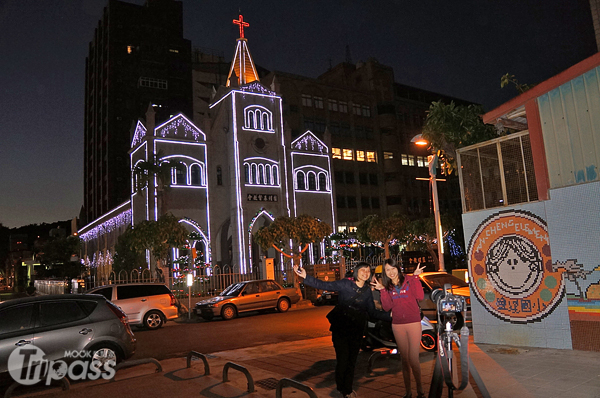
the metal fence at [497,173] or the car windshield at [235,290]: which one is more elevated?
the metal fence at [497,173]

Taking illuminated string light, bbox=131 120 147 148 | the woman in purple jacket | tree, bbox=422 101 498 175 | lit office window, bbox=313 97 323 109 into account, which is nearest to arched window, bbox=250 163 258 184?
illuminated string light, bbox=131 120 147 148

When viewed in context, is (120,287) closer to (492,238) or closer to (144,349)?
(144,349)

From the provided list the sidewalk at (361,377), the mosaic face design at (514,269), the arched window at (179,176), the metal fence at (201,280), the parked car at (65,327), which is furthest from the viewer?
the arched window at (179,176)

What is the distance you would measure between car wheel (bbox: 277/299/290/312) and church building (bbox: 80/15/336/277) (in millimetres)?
11328

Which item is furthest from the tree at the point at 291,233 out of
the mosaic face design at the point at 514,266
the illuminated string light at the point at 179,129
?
the mosaic face design at the point at 514,266

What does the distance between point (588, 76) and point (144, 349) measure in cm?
1200

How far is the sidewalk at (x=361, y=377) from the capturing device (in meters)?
6.58

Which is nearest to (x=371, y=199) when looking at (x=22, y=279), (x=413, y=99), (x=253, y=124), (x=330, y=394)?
(x=413, y=99)

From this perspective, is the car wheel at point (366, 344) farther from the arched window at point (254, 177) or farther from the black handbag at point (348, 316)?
the arched window at point (254, 177)

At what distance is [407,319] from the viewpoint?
6.07 m

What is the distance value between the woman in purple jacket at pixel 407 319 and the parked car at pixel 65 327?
5481 millimetres

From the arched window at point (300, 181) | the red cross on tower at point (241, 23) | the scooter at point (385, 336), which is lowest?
the scooter at point (385, 336)

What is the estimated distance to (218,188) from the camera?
34.4 metres

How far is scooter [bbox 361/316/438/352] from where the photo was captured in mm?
9031
